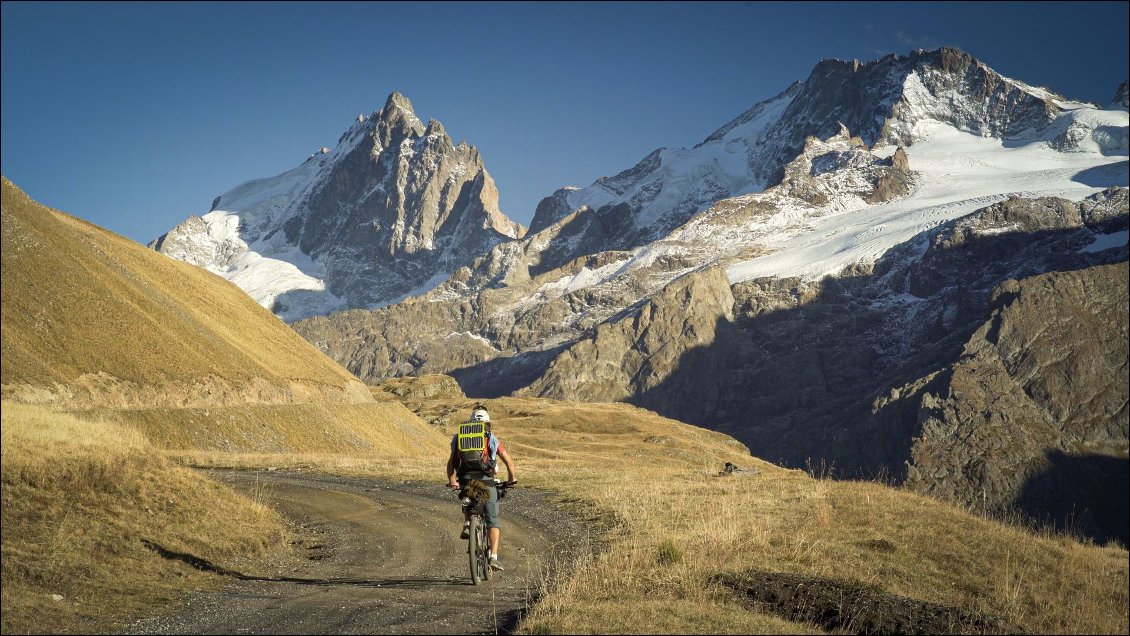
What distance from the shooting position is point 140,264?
53812 millimetres

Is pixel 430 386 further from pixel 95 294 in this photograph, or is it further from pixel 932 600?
pixel 932 600

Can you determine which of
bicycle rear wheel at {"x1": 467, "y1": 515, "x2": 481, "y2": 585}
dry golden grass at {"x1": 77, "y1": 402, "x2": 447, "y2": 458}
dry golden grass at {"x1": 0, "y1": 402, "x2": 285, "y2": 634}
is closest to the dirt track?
bicycle rear wheel at {"x1": 467, "y1": 515, "x2": 481, "y2": 585}

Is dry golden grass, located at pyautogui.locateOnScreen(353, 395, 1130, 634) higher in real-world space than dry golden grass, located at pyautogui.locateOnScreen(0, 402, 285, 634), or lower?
lower

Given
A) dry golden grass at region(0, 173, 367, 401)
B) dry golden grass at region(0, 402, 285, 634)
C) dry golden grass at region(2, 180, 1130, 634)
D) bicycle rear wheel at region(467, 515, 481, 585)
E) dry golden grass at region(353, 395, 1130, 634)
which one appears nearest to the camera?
dry golden grass at region(353, 395, 1130, 634)

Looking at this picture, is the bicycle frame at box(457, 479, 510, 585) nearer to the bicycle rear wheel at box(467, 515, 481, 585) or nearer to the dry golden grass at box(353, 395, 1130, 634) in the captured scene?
the bicycle rear wheel at box(467, 515, 481, 585)

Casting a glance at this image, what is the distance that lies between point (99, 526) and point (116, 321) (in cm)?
2776

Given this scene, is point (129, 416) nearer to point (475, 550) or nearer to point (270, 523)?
point (270, 523)

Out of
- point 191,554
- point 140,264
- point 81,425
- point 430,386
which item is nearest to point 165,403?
point 140,264

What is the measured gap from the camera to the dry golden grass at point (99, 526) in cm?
1279

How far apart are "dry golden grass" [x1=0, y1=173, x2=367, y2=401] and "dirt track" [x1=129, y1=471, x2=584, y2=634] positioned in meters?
12.9

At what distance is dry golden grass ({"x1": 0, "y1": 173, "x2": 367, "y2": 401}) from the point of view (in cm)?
3306

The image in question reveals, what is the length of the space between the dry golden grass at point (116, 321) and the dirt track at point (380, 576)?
12885mm

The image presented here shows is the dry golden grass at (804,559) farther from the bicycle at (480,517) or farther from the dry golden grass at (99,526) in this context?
the dry golden grass at (99,526)

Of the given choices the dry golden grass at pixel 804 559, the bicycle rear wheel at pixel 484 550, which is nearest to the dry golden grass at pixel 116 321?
the bicycle rear wheel at pixel 484 550
